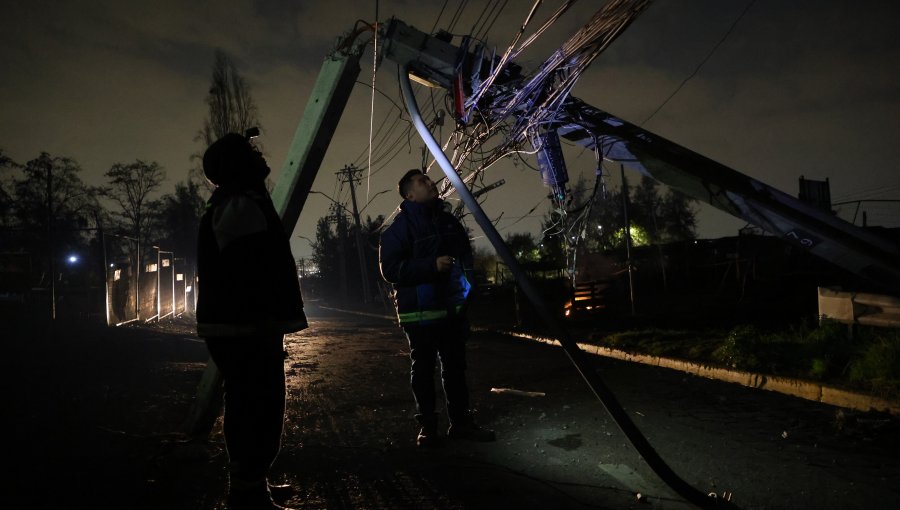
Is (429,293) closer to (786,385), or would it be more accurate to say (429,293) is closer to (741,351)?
(786,385)

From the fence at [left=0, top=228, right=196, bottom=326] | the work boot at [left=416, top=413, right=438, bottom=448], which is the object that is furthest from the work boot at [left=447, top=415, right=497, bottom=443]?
the fence at [left=0, top=228, right=196, bottom=326]

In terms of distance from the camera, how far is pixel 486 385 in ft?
19.3

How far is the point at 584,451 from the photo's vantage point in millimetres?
3482

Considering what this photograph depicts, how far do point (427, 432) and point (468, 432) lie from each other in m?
0.35

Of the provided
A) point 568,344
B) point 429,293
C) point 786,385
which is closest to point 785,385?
point 786,385

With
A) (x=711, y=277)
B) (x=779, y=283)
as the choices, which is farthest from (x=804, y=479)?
(x=711, y=277)

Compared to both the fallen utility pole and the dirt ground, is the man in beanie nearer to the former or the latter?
the dirt ground

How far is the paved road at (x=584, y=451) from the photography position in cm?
276

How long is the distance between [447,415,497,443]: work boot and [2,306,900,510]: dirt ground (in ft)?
0.34

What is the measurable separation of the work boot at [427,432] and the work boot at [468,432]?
0.72 ft

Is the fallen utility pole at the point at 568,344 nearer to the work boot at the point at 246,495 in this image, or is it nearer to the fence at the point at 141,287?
the work boot at the point at 246,495

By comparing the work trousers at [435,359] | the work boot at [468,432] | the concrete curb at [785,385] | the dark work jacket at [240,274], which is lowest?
the concrete curb at [785,385]

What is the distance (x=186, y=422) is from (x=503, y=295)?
24.1m

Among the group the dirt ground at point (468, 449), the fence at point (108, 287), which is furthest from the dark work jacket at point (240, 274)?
the fence at point (108, 287)
